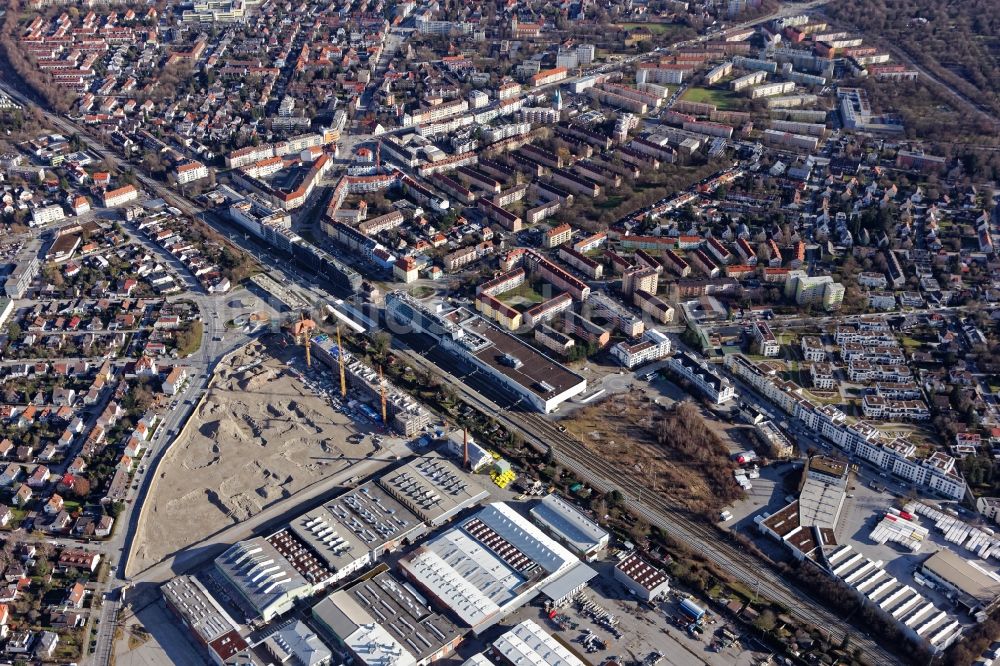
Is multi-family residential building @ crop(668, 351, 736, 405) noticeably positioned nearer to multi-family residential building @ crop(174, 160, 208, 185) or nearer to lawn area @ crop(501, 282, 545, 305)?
lawn area @ crop(501, 282, 545, 305)

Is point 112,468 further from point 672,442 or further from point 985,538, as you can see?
point 985,538

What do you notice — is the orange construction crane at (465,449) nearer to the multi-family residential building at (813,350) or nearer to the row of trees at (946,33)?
the multi-family residential building at (813,350)

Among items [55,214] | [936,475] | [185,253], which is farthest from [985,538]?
[55,214]

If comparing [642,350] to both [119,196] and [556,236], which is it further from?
[119,196]

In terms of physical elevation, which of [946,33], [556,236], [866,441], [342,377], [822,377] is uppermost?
[946,33]

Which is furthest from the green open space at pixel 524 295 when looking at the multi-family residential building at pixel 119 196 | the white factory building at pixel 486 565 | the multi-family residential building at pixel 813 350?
the multi-family residential building at pixel 119 196

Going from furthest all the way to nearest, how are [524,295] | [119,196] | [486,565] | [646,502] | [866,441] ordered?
1. [119,196]
2. [524,295]
3. [866,441]
4. [646,502]
5. [486,565]

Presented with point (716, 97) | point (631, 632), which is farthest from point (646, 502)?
point (716, 97)
